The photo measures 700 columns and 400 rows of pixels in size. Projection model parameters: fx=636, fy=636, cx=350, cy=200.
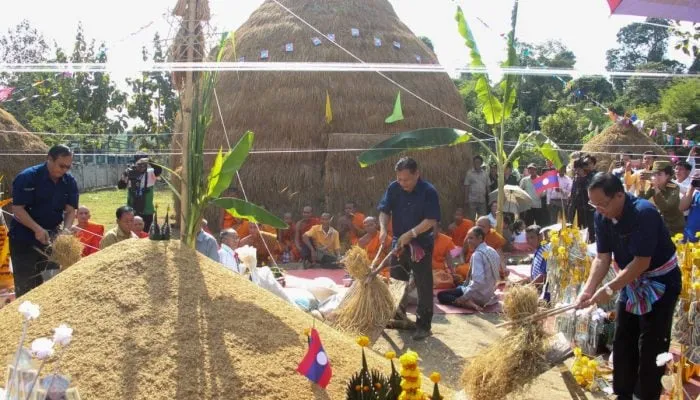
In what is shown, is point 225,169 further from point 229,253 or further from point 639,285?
point 639,285

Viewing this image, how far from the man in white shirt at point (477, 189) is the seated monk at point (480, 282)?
14.5 ft

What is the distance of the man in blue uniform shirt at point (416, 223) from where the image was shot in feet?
15.8

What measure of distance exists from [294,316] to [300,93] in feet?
25.9

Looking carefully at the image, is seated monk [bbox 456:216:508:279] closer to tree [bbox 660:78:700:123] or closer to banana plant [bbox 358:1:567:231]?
banana plant [bbox 358:1:567:231]

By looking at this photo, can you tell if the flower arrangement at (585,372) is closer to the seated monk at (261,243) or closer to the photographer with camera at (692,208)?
the photographer with camera at (692,208)

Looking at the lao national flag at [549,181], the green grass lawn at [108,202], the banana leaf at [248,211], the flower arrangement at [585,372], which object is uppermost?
the banana leaf at [248,211]

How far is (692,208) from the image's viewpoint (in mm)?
6211

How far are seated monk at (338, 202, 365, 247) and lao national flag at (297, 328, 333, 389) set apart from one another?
5.88 metres

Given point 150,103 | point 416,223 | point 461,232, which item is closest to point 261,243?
point 461,232

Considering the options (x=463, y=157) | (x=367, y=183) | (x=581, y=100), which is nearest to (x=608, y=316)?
(x=367, y=183)

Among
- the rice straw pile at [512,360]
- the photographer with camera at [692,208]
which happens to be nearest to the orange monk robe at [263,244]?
the photographer with camera at [692,208]

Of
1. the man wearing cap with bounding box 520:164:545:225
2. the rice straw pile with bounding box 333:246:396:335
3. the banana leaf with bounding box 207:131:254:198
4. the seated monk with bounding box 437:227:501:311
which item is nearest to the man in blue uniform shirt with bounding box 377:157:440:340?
the rice straw pile with bounding box 333:246:396:335

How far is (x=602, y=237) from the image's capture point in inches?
136

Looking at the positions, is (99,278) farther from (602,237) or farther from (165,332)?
(602,237)
